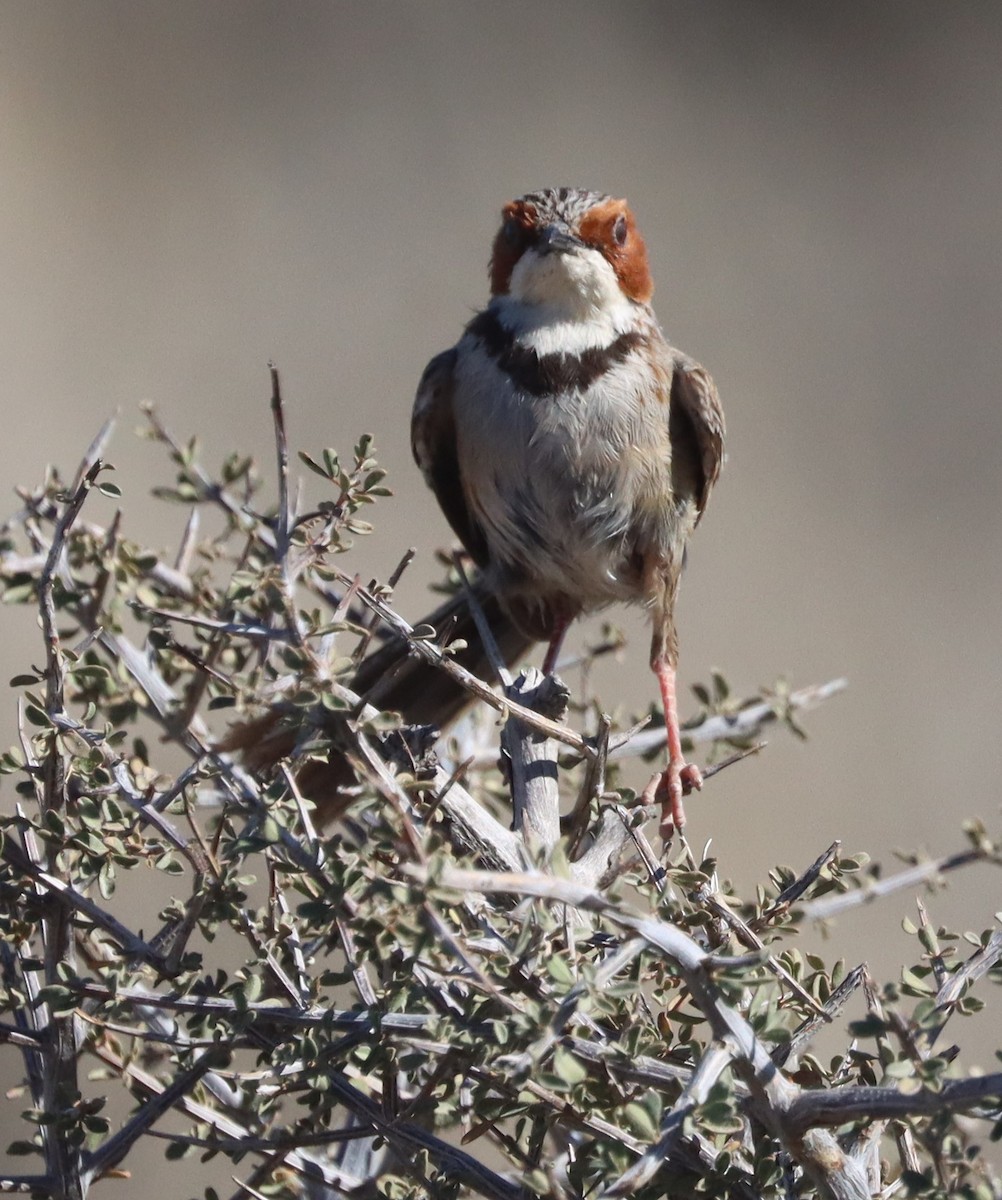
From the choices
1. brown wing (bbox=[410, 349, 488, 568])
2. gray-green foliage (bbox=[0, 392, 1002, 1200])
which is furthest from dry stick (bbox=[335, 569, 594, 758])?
brown wing (bbox=[410, 349, 488, 568])

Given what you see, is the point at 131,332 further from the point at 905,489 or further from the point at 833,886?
the point at 833,886

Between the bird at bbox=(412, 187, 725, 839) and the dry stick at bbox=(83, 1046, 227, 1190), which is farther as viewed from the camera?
the bird at bbox=(412, 187, 725, 839)

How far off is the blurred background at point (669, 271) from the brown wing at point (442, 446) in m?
1.67

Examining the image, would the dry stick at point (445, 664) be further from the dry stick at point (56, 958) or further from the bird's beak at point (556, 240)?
the bird's beak at point (556, 240)

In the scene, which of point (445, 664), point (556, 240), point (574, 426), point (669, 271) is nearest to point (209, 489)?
point (445, 664)

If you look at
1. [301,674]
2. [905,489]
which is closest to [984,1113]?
[301,674]

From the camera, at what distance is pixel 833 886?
82.2 inches

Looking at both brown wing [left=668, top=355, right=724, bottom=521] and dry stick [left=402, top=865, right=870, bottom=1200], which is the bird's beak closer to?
brown wing [left=668, top=355, right=724, bottom=521]

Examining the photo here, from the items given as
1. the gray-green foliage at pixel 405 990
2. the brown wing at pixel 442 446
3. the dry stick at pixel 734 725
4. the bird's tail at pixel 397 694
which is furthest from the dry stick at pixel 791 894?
the brown wing at pixel 442 446

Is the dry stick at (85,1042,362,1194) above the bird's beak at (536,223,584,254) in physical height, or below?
below

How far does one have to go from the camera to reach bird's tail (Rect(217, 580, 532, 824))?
249cm

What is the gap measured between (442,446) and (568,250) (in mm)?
665

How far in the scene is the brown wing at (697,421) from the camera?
11.9 feet

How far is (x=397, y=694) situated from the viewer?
322 cm
